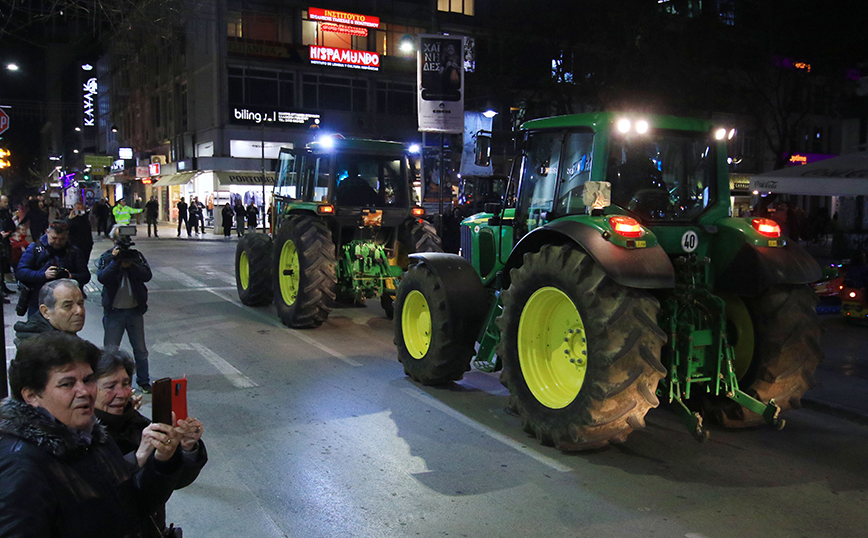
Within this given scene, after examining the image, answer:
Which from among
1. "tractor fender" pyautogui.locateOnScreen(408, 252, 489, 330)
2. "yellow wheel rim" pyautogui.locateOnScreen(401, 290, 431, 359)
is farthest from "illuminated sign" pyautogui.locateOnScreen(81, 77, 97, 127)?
"tractor fender" pyautogui.locateOnScreen(408, 252, 489, 330)

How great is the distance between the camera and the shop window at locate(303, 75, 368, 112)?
131ft

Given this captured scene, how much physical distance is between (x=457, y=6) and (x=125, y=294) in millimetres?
39896

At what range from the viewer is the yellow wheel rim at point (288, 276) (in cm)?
1159

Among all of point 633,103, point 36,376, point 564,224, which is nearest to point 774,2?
point 633,103

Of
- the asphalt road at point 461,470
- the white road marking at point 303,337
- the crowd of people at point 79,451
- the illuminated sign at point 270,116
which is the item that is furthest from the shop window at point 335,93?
the crowd of people at point 79,451

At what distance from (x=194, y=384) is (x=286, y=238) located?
13.6ft

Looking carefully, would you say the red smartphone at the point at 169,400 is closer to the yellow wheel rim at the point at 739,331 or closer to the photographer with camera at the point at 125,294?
the yellow wheel rim at the point at 739,331

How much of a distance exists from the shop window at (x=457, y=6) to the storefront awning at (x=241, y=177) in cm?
1469

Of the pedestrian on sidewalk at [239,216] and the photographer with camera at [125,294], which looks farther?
the pedestrian on sidewalk at [239,216]

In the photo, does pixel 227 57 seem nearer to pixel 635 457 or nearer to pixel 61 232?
pixel 61 232

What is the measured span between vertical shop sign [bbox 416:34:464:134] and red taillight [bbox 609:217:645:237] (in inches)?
340

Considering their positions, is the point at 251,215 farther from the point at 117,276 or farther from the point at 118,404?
→ the point at 118,404

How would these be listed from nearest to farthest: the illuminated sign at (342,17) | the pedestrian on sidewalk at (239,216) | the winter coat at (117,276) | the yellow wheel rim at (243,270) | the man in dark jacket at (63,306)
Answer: the man in dark jacket at (63,306), the winter coat at (117,276), the yellow wheel rim at (243,270), the pedestrian on sidewalk at (239,216), the illuminated sign at (342,17)

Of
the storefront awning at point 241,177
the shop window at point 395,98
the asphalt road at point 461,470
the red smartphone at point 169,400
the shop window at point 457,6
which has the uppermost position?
the shop window at point 457,6
